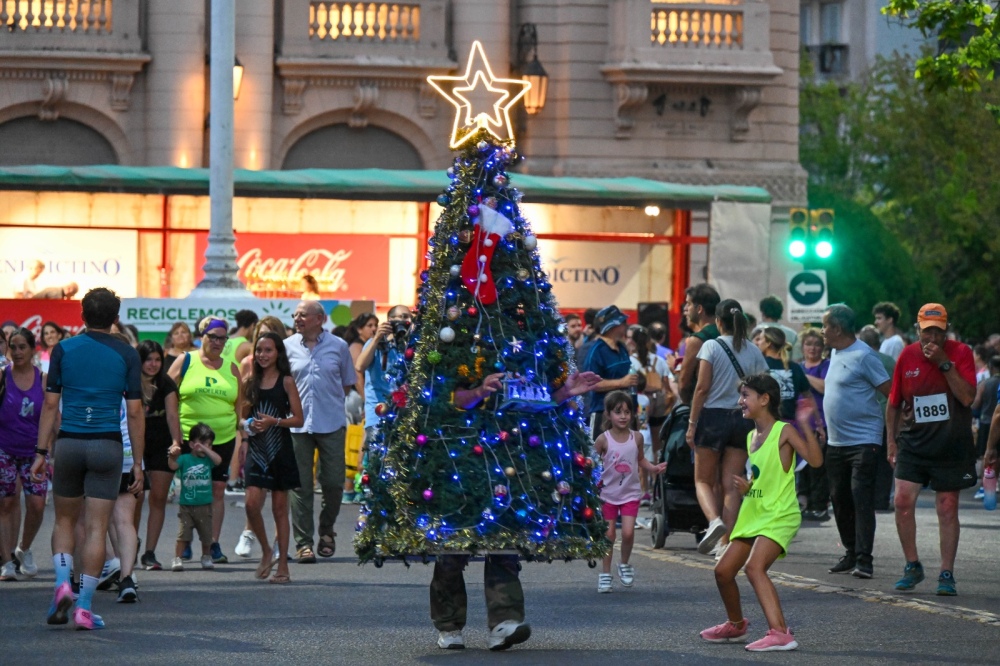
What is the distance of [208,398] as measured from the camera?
14492 mm

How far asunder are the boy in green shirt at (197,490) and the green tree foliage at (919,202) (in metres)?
A: 29.2

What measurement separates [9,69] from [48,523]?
1453 centimetres

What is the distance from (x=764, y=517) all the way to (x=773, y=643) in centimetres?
63

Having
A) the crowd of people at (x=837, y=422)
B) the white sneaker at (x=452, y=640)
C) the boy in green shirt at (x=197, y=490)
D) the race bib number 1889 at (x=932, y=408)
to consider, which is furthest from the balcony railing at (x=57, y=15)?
the white sneaker at (x=452, y=640)

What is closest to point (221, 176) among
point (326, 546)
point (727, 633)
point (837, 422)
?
point (326, 546)

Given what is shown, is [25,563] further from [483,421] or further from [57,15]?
[57,15]

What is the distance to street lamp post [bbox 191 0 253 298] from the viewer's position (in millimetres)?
23078

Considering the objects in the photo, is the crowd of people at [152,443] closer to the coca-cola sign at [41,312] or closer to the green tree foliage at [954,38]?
the green tree foliage at [954,38]

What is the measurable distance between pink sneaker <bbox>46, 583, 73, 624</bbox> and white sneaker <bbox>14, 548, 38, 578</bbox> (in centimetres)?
269

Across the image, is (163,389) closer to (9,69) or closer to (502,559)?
(502,559)

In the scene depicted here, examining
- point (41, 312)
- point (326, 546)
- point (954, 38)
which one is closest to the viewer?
point (326, 546)

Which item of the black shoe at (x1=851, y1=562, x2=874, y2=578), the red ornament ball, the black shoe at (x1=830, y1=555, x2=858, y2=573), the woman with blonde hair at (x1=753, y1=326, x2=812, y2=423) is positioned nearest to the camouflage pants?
the red ornament ball

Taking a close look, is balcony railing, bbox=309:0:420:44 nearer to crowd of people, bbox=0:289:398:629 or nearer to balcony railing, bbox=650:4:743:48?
balcony railing, bbox=650:4:743:48

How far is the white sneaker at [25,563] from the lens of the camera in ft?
44.0
